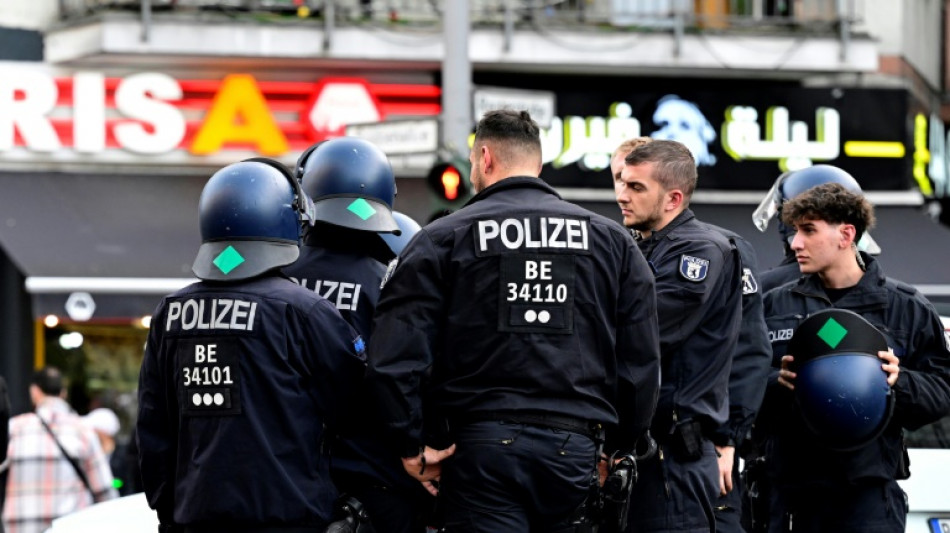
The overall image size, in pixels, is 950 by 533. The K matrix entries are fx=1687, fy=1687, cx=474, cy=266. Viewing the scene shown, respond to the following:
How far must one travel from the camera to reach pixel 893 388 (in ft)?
22.2

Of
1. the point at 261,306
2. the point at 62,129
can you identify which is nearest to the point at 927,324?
the point at 261,306

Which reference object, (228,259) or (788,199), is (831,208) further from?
(228,259)

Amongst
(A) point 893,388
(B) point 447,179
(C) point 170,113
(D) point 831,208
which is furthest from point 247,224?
(C) point 170,113

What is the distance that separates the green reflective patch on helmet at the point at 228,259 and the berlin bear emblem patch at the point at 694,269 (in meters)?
1.65

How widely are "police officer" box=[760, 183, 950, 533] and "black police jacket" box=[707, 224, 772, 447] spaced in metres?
0.34

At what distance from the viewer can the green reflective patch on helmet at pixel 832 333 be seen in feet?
22.2

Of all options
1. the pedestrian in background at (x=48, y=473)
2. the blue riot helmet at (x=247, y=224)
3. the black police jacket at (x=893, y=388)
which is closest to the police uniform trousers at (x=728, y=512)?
the black police jacket at (x=893, y=388)

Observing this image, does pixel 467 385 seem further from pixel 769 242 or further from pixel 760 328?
pixel 769 242

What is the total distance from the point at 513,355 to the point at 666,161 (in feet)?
4.68

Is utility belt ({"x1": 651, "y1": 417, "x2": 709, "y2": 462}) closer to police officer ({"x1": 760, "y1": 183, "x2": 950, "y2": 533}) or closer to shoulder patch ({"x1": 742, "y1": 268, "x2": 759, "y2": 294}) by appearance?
shoulder patch ({"x1": 742, "y1": 268, "x2": 759, "y2": 294})

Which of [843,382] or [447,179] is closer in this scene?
[843,382]

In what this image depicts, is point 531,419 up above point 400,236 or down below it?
below

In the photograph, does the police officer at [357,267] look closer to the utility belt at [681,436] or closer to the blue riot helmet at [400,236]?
the blue riot helmet at [400,236]

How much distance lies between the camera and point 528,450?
5.22 m
